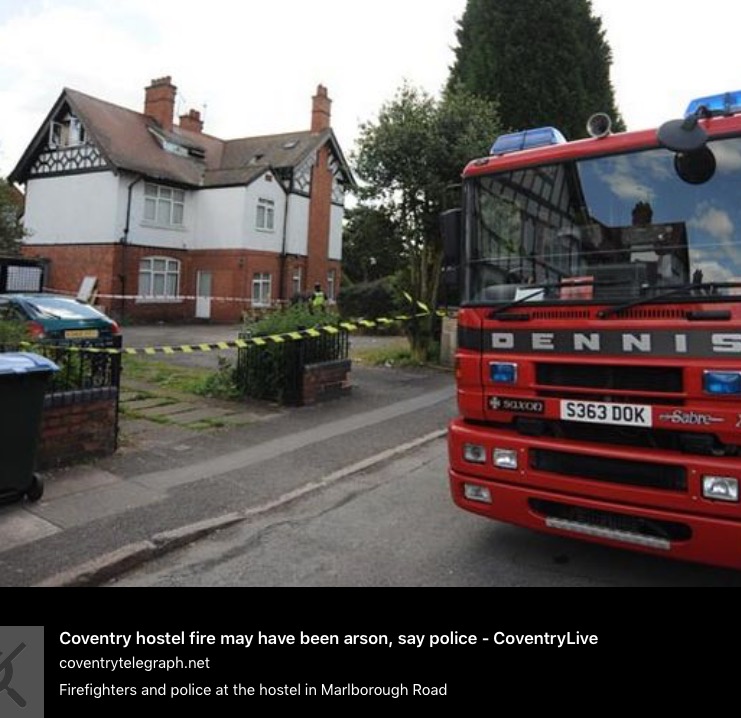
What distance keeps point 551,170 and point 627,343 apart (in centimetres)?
138

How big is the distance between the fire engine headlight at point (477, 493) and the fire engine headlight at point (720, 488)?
4.13ft

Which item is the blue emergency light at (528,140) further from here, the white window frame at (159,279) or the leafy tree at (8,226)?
the white window frame at (159,279)

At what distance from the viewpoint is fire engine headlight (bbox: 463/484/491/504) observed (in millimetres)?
4281

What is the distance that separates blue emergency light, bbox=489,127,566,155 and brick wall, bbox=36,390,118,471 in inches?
172

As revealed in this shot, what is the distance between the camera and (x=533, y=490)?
407 cm

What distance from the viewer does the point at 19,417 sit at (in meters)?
5.12

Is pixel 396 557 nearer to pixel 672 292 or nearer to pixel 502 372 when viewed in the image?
pixel 502 372

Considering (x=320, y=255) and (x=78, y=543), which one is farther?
(x=320, y=255)

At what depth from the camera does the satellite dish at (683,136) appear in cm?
381

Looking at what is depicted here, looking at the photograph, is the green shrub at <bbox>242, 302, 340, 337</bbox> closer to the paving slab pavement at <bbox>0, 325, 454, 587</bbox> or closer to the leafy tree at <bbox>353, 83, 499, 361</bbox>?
the paving slab pavement at <bbox>0, 325, 454, 587</bbox>

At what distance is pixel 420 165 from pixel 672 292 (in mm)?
10831

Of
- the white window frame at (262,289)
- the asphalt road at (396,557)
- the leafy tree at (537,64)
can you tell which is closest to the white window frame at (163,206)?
the white window frame at (262,289)
